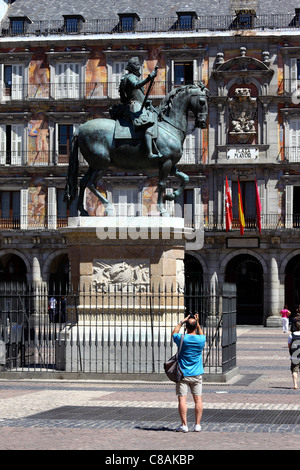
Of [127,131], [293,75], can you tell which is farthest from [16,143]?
[127,131]

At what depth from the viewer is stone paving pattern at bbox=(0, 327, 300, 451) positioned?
11117mm

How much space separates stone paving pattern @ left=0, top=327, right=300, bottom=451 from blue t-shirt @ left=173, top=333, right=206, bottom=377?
794mm

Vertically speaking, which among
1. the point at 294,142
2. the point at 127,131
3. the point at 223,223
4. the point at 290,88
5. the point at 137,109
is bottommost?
the point at 223,223

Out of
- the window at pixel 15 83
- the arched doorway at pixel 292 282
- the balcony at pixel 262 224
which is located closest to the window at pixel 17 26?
the window at pixel 15 83

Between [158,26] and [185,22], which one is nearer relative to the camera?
[185,22]

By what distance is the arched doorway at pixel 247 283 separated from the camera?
48281mm

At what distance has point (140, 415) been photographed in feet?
44.4

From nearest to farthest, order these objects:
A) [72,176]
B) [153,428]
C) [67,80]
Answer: [153,428] < [72,176] < [67,80]

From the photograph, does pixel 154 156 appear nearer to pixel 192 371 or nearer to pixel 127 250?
pixel 127 250

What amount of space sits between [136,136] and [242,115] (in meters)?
28.4

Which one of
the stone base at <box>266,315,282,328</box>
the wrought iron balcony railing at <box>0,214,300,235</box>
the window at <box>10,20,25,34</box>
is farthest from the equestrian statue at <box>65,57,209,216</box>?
the window at <box>10,20,25,34</box>

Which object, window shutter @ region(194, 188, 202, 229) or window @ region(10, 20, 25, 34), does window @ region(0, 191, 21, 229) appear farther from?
window shutter @ region(194, 188, 202, 229)

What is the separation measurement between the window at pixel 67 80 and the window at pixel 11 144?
107 inches
